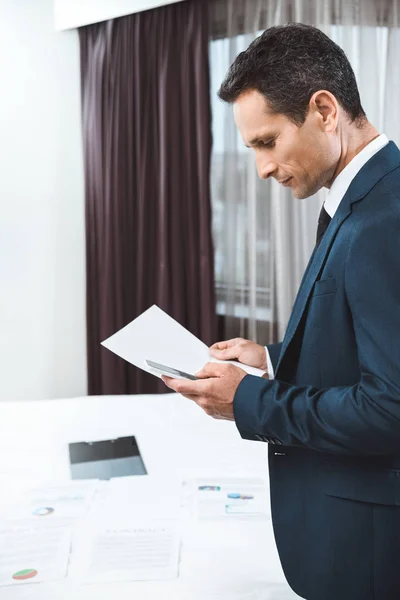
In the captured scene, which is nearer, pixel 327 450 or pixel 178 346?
pixel 327 450

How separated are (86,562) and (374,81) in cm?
250

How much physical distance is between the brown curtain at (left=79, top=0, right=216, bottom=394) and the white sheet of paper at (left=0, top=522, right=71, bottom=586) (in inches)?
82.3

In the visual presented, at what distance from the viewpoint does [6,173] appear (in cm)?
359

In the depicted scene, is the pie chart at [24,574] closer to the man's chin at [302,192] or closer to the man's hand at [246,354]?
the man's hand at [246,354]

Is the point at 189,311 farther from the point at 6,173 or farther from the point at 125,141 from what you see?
the point at 6,173

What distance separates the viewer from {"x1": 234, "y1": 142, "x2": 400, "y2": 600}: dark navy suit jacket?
85 cm

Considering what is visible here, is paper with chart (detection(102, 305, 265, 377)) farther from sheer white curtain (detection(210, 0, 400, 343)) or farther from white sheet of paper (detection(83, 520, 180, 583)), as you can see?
sheer white curtain (detection(210, 0, 400, 343))

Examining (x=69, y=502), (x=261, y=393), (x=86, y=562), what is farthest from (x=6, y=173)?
(x=261, y=393)

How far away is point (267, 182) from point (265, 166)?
2.22 m

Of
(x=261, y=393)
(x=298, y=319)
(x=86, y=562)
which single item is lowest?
(x=86, y=562)

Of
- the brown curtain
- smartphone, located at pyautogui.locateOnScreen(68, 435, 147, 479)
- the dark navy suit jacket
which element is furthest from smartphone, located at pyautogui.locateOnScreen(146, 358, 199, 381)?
the brown curtain

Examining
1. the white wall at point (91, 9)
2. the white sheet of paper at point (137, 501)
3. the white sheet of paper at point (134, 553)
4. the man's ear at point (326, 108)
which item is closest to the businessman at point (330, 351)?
the man's ear at point (326, 108)

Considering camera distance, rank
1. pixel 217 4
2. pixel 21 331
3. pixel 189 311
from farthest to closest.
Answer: pixel 21 331, pixel 189 311, pixel 217 4

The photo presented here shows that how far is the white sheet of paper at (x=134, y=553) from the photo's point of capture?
1232 millimetres
